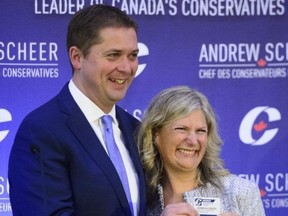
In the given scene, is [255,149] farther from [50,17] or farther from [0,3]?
[0,3]

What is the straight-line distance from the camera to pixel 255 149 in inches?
174

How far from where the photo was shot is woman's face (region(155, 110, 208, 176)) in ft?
9.87

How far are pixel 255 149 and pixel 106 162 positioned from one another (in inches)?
71.6

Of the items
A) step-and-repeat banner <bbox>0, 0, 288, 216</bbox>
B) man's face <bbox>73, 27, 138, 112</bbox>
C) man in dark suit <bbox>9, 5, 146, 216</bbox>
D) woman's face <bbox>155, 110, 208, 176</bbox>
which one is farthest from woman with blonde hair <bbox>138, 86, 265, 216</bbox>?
step-and-repeat banner <bbox>0, 0, 288, 216</bbox>

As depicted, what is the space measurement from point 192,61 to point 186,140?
1.44 meters

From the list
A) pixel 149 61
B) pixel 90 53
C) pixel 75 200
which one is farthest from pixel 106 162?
pixel 149 61

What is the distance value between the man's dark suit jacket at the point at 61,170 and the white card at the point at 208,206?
239 millimetres

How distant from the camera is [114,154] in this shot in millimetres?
2846

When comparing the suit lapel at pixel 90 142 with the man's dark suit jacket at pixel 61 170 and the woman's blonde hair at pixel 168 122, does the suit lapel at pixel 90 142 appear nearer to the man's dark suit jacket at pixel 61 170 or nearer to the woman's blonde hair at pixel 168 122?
the man's dark suit jacket at pixel 61 170

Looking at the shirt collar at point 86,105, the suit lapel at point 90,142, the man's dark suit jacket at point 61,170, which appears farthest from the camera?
the shirt collar at point 86,105

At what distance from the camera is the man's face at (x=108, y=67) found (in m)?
2.81

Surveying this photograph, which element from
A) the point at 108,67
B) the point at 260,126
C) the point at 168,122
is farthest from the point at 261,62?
the point at 108,67

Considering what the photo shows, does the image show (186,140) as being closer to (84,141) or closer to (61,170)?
(84,141)

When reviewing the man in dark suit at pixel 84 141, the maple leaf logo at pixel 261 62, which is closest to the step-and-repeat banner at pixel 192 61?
the maple leaf logo at pixel 261 62
